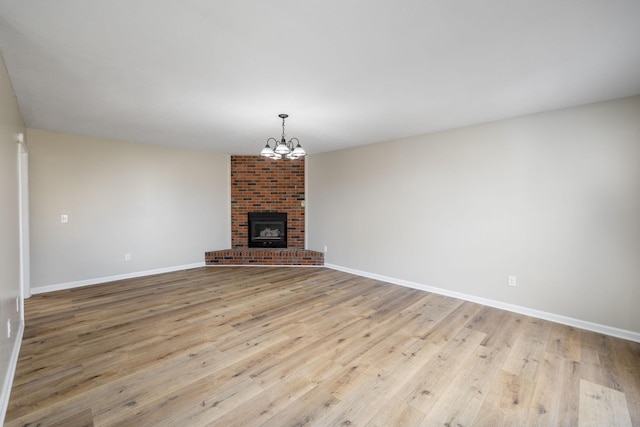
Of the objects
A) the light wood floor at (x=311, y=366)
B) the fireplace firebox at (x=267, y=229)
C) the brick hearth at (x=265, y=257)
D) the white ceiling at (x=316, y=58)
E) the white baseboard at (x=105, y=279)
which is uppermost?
the white ceiling at (x=316, y=58)

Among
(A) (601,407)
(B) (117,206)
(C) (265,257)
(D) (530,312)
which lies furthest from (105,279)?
(D) (530,312)

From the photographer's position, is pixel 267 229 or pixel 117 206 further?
pixel 267 229

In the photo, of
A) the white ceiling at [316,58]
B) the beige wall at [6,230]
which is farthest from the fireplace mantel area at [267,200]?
the beige wall at [6,230]

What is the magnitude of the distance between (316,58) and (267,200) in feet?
14.3

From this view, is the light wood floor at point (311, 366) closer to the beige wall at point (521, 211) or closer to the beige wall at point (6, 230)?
the beige wall at point (6, 230)

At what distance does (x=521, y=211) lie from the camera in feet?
10.9

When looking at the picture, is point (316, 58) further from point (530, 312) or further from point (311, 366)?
point (530, 312)

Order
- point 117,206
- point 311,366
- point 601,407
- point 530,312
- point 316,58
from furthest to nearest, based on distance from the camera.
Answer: point 117,206 → point 530,312 → point 311,366 → point 316,58 → point 601,407

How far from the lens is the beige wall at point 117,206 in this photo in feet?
13.3

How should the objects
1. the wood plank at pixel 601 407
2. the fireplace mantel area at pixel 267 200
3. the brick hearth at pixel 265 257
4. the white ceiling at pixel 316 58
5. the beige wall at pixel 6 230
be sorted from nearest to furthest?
the white ceiling at pixel 316 58, the wood plank at pixel 601 407, the beige wall at pixel 6 230, the brick hearth at pixel 265 257, the fireplace mantel area at pixel 267 200

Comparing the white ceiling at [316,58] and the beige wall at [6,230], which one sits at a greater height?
the white ceiling at [316,58]

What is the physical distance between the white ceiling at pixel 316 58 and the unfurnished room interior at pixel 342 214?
0.07ft

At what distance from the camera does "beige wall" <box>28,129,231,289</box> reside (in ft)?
13.3

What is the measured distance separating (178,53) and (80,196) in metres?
3.79
